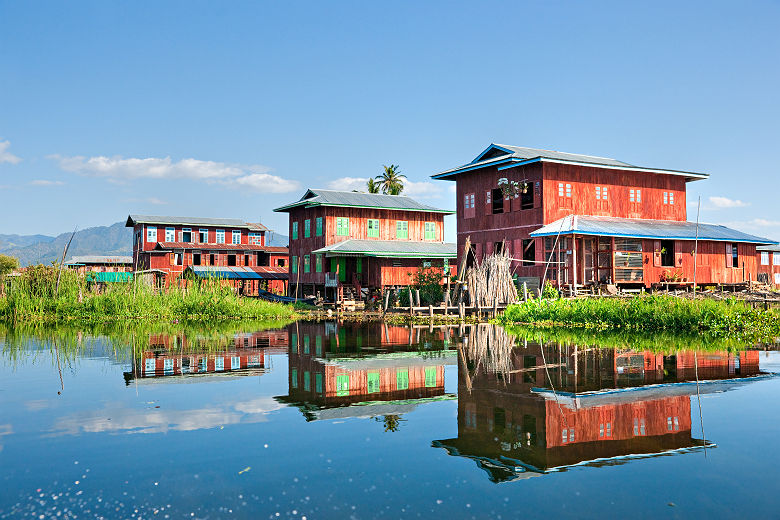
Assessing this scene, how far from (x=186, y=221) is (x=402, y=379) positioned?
52.7m

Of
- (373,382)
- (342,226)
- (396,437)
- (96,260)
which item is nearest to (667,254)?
(342,226)

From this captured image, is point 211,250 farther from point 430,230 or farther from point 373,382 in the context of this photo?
point 373,382

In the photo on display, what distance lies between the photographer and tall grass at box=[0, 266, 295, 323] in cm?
2717

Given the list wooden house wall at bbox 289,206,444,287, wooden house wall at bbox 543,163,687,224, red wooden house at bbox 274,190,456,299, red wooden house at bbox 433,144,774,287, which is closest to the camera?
red wooden house at bbox 433,144,774,287

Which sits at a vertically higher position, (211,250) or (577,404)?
(211,250)

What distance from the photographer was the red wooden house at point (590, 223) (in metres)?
31.5

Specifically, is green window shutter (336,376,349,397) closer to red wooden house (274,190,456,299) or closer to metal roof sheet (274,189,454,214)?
red wooden house (274,190,456,299)

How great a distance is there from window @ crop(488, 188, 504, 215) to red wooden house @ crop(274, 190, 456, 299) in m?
7.74

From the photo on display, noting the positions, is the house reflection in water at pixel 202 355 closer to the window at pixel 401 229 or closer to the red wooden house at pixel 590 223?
the red wooden house at pixel 590 223

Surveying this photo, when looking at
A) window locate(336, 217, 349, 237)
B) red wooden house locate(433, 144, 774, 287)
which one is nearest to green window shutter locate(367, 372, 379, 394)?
red wooden house locate(433, 144, 774, 287)

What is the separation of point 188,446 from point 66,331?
17.2m

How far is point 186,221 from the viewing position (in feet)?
200

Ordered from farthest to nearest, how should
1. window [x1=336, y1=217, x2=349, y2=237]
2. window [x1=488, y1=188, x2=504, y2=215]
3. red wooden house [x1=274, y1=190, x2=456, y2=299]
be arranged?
window [x1=336, y1=217, x2=349, y2=237], red wooden house [x1=274, y1=190, x2=456, y2=299], window [x1=488, y1=188, x2=504, y2=215]

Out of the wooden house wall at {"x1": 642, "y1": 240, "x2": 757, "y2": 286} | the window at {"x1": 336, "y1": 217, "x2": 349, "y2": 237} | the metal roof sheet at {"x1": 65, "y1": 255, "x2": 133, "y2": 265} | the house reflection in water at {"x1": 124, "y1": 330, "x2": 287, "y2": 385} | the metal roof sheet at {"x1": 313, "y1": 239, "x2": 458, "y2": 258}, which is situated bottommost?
the house reflection in water at {"x1": 124, "y1": 330, "x2": 287, "y2": 385}
